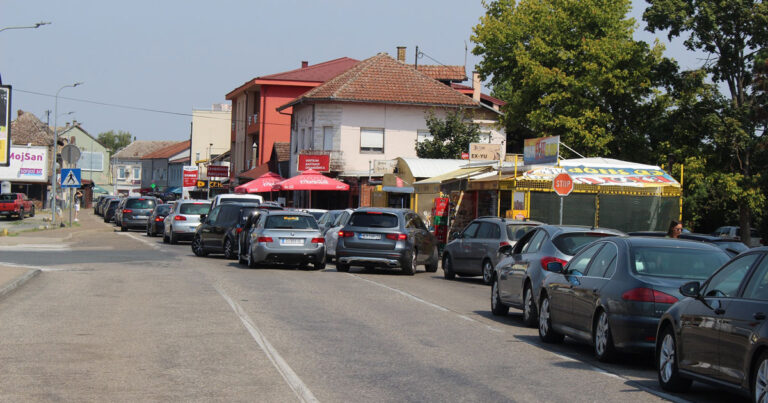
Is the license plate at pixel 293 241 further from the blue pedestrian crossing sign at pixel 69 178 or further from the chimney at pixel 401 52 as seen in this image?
the chimney at pixel 401 52

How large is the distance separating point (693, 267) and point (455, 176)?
23059 mm

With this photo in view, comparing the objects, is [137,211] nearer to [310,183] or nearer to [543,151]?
[310,183]

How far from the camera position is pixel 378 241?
2455 cm

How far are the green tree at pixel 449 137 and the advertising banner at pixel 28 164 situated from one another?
168 feet

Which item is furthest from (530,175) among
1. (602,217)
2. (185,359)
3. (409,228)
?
(185,359)

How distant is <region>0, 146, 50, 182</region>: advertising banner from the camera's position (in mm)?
89000

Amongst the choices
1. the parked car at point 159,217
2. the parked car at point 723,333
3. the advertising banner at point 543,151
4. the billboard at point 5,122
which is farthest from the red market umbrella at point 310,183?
the parked car at point 723,333

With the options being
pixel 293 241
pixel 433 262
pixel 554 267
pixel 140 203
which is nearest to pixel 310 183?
pixel 140 203

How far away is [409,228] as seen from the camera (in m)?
25.0

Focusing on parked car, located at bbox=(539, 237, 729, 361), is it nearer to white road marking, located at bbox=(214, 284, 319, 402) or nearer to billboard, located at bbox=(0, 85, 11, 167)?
white road marking, located at bbox=(214, 284, 319, 402)

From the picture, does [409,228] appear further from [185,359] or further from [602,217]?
[185,359]

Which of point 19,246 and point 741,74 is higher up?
point 741,74

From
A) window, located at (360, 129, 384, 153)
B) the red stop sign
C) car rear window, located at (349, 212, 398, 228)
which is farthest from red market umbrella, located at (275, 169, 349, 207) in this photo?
the red stop sign

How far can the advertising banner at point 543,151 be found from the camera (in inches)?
1140
